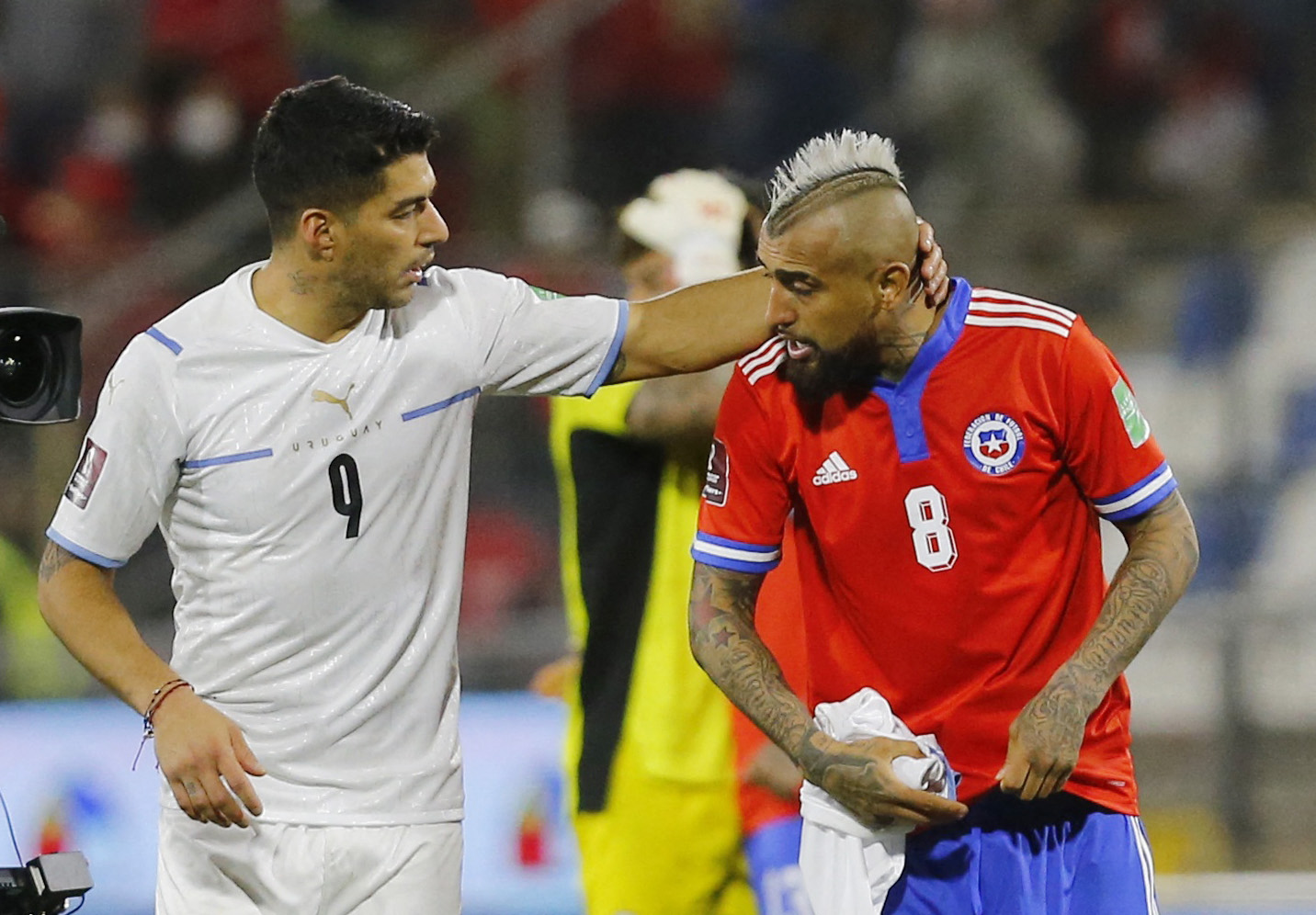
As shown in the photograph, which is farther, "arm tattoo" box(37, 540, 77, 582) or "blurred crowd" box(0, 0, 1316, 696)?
"blurred crowd" box(0, 0, 1316, 696)

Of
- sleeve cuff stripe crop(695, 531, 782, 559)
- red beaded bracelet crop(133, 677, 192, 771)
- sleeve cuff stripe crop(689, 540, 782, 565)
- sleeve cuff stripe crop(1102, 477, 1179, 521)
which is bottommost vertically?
red beaded bracelet crop(133, 677, 192, 771)

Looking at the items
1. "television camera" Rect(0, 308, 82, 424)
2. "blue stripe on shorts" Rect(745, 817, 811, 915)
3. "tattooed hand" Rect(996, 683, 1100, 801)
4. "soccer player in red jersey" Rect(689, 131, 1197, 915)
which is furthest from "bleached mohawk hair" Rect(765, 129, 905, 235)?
"blue stripe on shorts" Rect(745, 817, 811, 915)

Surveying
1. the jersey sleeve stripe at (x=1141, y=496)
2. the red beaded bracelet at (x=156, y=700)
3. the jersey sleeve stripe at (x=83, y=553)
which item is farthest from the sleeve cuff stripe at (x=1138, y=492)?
the jersey sleeve stripe at (x=83, y=553)

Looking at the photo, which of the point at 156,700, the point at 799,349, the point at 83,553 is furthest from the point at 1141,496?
the point at 83,553

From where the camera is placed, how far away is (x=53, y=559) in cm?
318

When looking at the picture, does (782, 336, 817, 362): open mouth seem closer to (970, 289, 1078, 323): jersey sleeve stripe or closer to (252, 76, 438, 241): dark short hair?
(970, 289, 1078, 323): jersey sleeve stripe

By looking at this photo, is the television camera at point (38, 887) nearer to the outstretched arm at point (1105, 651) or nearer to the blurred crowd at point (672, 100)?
the outstretched arm at point (1105, 651)

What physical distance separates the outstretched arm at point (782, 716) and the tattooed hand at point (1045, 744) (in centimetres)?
12

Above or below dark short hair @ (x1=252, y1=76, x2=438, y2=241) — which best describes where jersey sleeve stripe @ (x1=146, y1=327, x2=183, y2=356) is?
below

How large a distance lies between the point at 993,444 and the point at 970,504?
10cm

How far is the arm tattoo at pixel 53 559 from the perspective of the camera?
10.4 feet

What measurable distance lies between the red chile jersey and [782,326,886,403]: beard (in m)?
0.02

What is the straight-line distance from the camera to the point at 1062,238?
7758 mm

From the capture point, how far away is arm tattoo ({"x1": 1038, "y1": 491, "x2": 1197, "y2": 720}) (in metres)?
2.99
